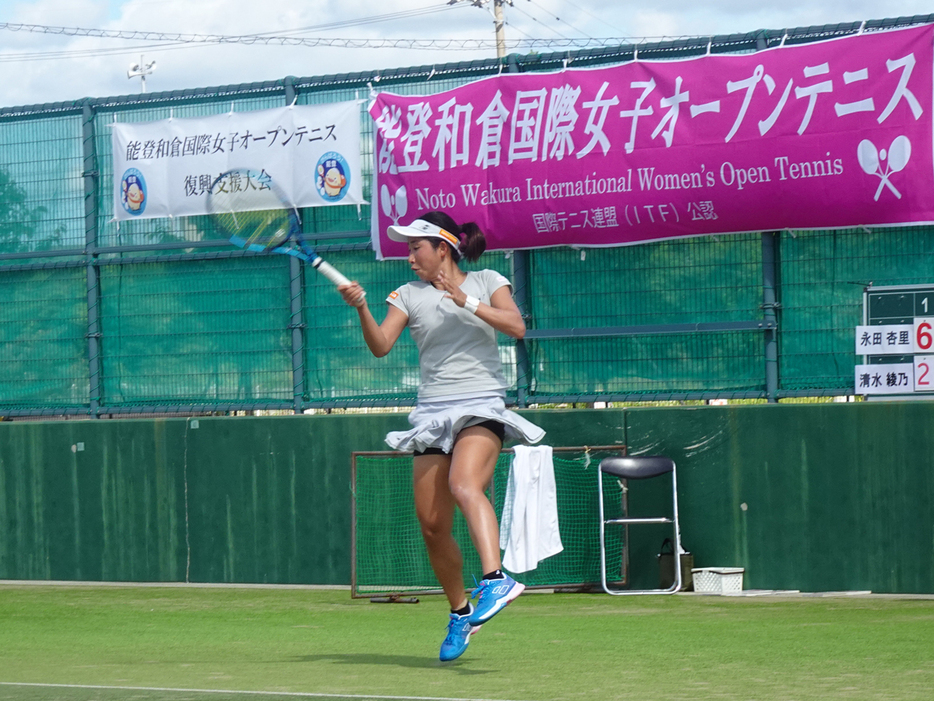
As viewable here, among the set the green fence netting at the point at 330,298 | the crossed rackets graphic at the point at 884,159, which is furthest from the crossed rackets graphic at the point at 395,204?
the crossed rackets graphic at the point at 884,159

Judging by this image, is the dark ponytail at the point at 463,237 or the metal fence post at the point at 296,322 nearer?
the dark ponytail at the point at 463,237

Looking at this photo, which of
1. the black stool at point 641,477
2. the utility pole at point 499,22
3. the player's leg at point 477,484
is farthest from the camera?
the utility pole at point 499,22

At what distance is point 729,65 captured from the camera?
11.2m

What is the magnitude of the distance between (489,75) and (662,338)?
2.56 meters

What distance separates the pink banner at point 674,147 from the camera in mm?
10727

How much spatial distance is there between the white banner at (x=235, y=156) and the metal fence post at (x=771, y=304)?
11.1 feet

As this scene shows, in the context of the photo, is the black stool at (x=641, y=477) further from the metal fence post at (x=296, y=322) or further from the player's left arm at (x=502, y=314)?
the player's left arm at (x=502, y=314)

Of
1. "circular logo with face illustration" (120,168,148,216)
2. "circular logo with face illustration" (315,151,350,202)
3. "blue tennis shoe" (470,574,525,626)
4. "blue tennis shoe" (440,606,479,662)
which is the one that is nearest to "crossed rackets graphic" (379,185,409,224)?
"circular logo with face illustration" (315,151,350,202)

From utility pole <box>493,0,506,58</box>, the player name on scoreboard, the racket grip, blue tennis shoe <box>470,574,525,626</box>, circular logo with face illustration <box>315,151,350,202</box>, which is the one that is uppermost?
utility pole <box>493,0,506,58</box>

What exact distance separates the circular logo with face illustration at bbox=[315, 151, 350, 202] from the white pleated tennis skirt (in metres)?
5.71

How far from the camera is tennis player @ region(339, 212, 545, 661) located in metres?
6.78

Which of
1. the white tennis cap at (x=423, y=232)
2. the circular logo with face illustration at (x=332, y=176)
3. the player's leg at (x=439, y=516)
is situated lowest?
the player's leg at (x=439, y=516)

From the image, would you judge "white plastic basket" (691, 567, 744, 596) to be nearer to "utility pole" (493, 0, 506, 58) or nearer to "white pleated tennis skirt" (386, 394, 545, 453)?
"white pleated tennis skirt" (386, 394, 545, 453)

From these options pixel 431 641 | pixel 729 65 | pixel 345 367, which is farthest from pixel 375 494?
pixel 729 65
